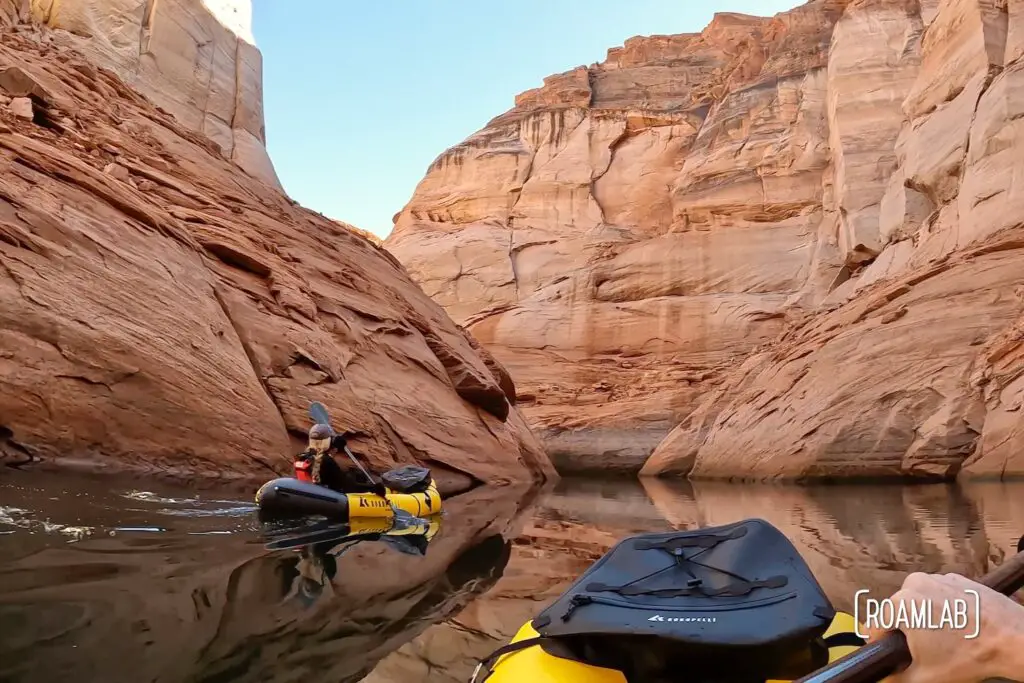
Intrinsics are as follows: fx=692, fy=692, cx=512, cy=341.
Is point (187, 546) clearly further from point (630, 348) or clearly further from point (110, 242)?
point (630, 348)

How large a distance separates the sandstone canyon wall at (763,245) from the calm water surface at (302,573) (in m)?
4.79

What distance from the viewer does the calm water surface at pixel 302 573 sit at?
2531 millimetres

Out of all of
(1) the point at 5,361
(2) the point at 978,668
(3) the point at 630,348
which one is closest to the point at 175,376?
(1) the point at 5,361

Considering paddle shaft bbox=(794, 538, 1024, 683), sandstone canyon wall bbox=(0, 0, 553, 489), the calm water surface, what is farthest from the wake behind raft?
paddle shaft bbox=(794, 538, 1024, 683)

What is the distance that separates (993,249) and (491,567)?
481 inches

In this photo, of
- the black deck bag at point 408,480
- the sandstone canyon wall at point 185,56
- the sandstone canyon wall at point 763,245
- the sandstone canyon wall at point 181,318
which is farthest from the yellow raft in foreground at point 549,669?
the sandstone canyon wall at point 185,56

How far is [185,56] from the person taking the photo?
64.7 ft

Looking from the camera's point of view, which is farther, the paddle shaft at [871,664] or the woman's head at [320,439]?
the woman's head at [320,439]

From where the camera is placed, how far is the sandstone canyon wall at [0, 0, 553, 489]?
22.9 ft

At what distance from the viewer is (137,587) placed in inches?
132

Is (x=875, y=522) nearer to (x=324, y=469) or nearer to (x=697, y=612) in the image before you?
(x=324, y=469)

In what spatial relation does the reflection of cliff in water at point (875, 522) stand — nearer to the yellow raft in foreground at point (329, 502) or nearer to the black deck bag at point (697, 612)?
the black deck bag at point (697, 612)

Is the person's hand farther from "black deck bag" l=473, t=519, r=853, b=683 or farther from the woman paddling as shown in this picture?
the woman paddling

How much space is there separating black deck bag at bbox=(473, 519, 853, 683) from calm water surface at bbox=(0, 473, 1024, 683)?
28.0 inches
